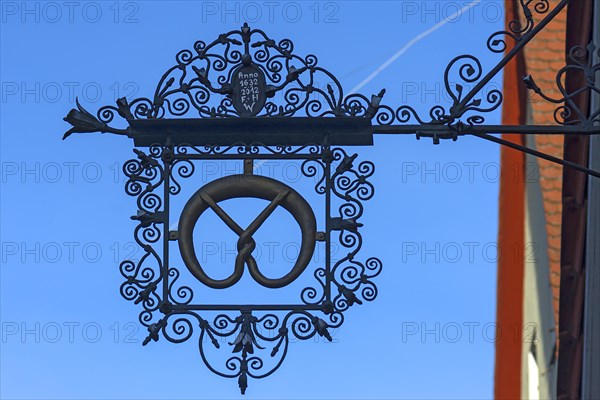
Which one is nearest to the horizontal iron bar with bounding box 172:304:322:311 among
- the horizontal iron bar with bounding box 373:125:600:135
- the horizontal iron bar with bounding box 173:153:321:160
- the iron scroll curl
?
the iron scroll curl

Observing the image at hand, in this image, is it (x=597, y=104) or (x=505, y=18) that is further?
(x=505, y=18)

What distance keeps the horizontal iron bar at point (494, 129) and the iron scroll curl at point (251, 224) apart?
52cm

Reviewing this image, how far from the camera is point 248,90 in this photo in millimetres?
8047

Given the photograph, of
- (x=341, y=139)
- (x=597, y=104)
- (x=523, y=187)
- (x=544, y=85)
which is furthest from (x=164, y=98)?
(x=523, y=187)

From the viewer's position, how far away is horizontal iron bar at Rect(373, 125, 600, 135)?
7.46 metres

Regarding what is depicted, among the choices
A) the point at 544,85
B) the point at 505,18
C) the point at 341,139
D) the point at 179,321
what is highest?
the point at 505,18

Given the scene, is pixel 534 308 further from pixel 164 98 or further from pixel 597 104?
pixel 164 98

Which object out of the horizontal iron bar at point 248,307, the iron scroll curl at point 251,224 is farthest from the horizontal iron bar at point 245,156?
the horizontal iron bar at point 248,307

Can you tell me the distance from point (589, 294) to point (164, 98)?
3703 mm

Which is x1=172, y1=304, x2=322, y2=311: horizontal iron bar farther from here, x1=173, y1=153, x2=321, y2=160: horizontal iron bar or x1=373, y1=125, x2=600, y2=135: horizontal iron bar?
x1=373, y1=125, x2=600, y2=135: horizontal iron bar

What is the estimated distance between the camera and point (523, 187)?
17.3 metres

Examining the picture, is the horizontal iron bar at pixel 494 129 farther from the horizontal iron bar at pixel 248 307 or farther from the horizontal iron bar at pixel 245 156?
the horizontal iron bar at pixel 248 307

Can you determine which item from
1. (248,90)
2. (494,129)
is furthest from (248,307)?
(494,129)

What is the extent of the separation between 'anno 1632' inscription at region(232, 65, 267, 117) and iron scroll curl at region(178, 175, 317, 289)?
31 cm
